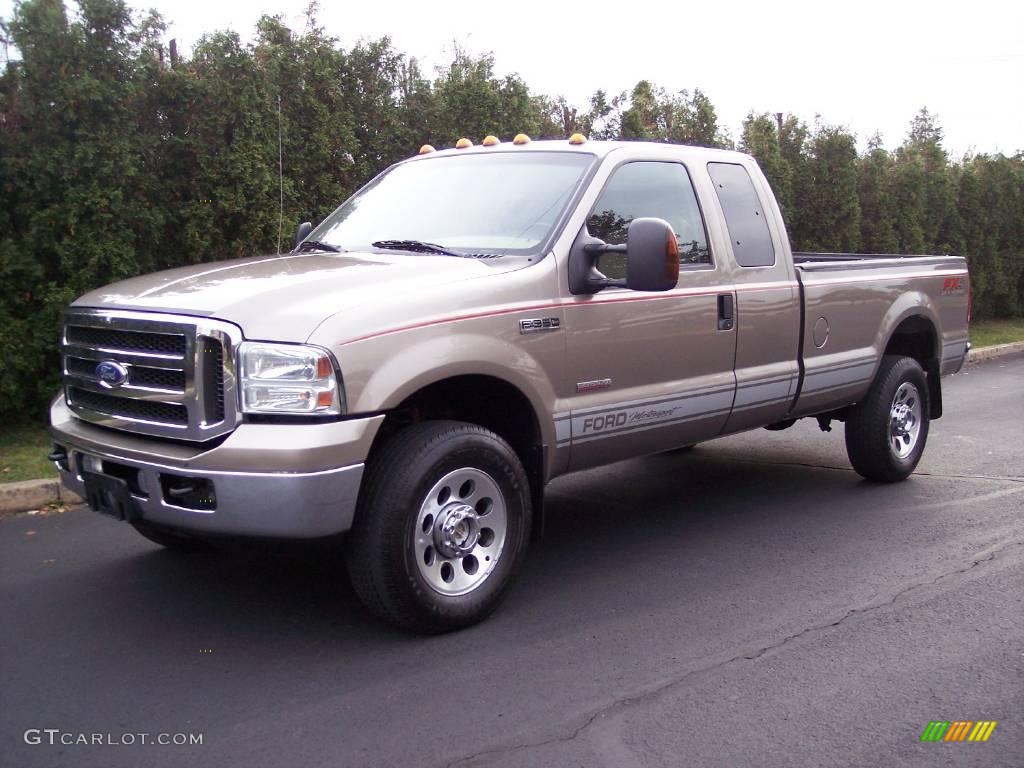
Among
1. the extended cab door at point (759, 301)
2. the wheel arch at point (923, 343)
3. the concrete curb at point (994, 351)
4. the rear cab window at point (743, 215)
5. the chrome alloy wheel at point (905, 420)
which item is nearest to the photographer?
the extended cab door at point (759, 301)

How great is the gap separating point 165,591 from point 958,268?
585 centimetres

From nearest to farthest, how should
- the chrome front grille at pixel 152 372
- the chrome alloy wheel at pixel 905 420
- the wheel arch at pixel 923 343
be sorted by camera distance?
the chrome front grille at pixel 152 372 → the chrome alloy wheel at pixel 905 420 → the wheel arch at pixel 923 343

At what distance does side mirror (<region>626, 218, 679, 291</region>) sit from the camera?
4.32m

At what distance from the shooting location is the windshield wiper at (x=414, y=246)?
4.70 meters

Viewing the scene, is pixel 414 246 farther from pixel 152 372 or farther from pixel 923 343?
pixel 923 343

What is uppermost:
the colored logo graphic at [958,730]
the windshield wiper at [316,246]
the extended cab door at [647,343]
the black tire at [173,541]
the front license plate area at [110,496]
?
the windshield wiper at [316,246]

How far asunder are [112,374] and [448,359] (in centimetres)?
136

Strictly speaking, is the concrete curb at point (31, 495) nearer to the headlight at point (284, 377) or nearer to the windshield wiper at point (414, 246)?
the windshield wiper at point (414, 246)

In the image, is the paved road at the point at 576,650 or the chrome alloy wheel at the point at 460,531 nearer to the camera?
the paved road at the point at 576,650

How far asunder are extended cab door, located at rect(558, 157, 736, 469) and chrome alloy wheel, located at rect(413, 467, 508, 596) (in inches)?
20.5

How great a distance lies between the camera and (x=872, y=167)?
15.5 meters

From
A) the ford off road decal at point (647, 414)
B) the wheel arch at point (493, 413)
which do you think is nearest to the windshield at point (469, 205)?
the wheel arch at point (493, 413)

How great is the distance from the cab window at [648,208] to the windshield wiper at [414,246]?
0.69 meters

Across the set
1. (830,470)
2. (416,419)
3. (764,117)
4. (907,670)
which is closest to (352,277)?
(416,419)
